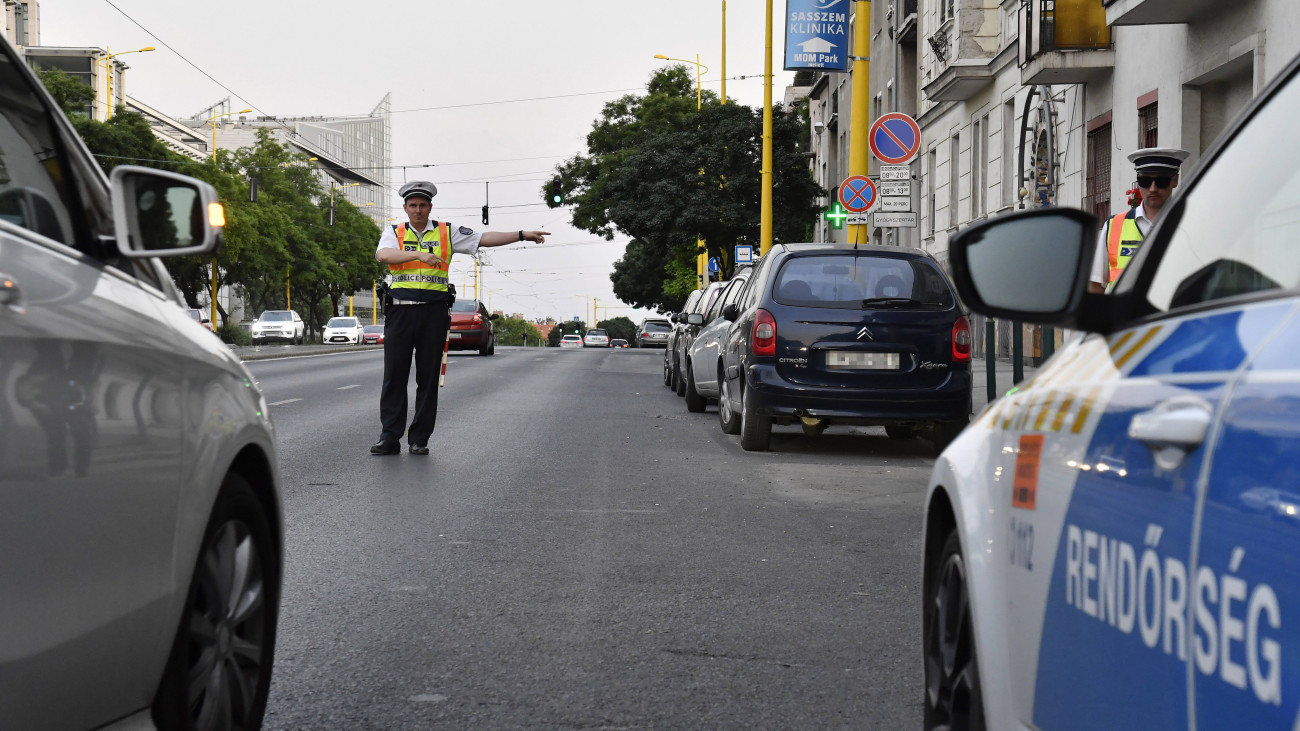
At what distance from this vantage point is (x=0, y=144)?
2.66 meters

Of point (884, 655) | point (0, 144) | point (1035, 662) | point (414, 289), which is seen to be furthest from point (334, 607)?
point (414, 289)

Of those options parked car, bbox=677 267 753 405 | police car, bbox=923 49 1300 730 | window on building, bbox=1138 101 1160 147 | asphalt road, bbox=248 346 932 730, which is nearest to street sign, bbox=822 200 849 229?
window on building, bbox=1138 101 1160 147

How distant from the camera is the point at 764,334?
450 inches

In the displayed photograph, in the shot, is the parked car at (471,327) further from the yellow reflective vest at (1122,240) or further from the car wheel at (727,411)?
the yellow reflective vest at (1122,240)

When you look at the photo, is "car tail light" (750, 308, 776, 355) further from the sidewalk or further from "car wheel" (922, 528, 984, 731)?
"car wheel" (922, 528, 984, 731)

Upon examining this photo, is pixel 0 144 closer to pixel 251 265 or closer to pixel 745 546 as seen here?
pixel 745 546

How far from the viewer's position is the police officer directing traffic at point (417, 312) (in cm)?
1082

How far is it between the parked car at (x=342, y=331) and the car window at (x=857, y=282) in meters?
64.9


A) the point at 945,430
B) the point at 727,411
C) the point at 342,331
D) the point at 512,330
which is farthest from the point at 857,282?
the point at 512,330

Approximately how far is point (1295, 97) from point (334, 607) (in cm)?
405

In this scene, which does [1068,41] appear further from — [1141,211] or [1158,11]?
[1141,211]

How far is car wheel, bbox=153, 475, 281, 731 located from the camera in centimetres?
290

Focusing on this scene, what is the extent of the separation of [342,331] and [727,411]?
210 feet

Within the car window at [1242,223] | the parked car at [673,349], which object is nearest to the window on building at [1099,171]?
the parked car at [673,349]
